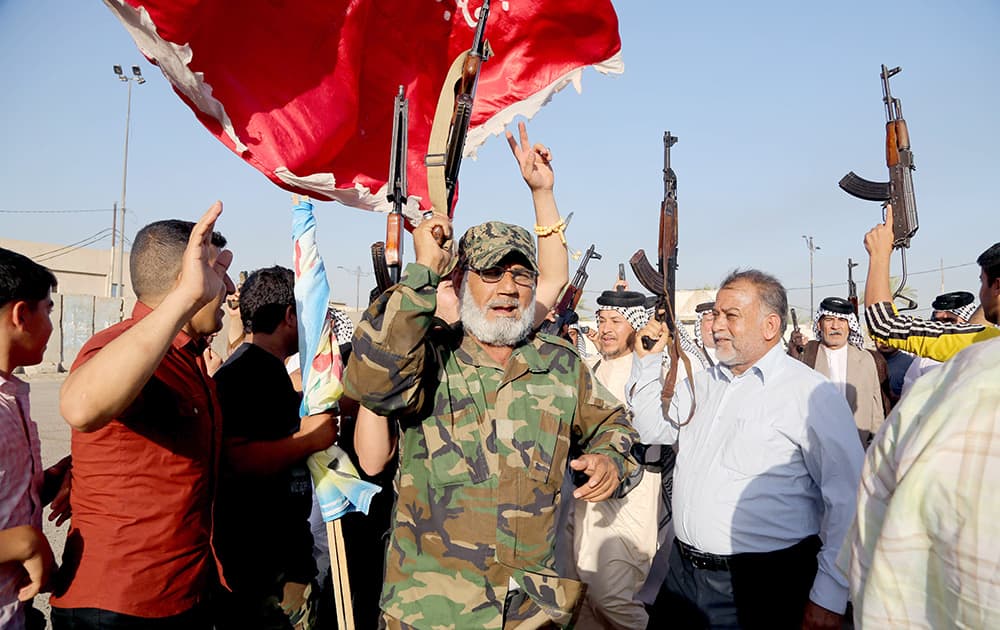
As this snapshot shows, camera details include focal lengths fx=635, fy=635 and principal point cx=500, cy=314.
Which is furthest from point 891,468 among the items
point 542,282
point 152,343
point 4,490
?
point 4,490

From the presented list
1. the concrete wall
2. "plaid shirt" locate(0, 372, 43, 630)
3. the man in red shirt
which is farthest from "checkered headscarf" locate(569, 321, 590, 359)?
the concrete wall

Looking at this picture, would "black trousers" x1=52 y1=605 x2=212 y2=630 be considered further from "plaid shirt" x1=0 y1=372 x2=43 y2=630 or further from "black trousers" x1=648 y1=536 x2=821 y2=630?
"black trousers" x1=648 y1=536 x2=821 y2=630

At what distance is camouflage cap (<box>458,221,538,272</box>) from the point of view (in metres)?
2.43

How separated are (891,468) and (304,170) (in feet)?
9.90

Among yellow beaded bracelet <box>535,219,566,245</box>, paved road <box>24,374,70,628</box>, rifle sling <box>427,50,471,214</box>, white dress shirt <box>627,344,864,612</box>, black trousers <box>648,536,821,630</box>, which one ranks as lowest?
paved road <box>24,374,70,628</box>

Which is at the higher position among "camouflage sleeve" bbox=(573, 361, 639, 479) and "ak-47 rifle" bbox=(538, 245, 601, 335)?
"ak-47 rifle" bbox=(538, 245, 601, 335)

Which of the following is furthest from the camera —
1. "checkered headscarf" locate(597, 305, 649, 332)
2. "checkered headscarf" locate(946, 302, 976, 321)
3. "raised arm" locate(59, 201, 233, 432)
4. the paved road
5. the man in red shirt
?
"checkered headscarf" locate(946, 302, 976, 321)

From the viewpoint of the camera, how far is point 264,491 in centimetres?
265

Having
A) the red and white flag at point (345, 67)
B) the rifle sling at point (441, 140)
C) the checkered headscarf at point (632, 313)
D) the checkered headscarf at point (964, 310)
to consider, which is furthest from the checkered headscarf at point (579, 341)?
the rifle sling at point (441, 140)

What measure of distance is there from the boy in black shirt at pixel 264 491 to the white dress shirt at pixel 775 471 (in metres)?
1.67

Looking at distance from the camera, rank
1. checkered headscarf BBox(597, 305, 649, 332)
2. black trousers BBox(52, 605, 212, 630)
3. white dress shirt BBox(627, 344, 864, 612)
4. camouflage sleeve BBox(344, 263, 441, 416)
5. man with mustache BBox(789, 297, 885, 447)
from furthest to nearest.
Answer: checkered headscarf BBox(597, 305, 649, 332)
man with mustache BBox(789, 297, 885, 447)
white dress shirt BBox(627, 344, 864, 612)
camouflage sleeve BBox(344, 263, 441, 416)
black trousers BBox(52, 605, 212, 630)

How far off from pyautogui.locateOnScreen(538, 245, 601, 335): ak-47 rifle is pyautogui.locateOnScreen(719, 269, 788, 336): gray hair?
115 centimetres

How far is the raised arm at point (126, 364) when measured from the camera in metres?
1.62

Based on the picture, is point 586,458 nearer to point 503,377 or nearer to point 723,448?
point 503,377
